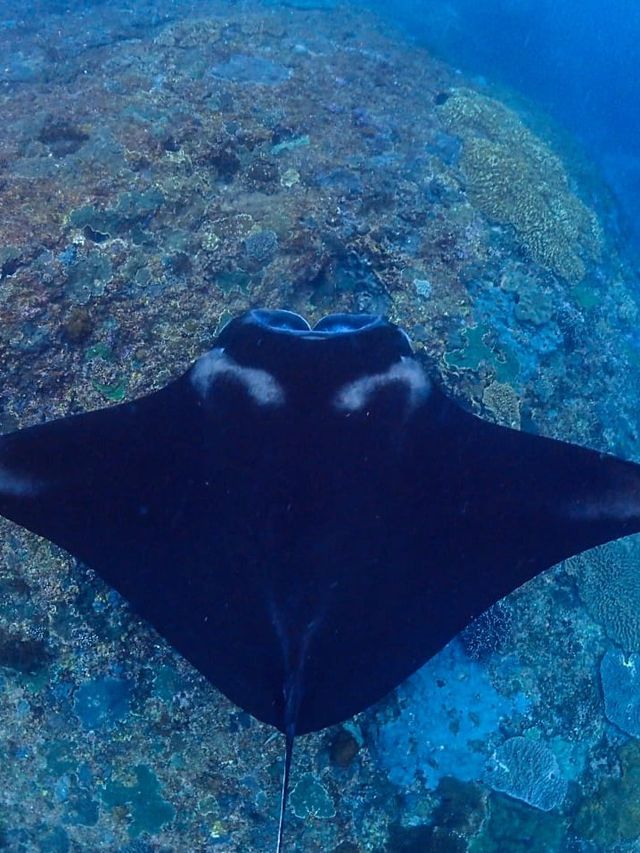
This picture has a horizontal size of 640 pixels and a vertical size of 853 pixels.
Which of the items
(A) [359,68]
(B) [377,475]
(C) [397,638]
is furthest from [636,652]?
(A) [359,68]

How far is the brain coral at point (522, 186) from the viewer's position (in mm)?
6625

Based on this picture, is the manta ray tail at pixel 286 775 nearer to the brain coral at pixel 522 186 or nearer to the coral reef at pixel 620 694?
the coral reef at pixel 620 694

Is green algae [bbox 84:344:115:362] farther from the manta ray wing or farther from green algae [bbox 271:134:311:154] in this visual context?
green algae [bbox 271:134:311:154]

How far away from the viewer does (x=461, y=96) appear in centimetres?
851

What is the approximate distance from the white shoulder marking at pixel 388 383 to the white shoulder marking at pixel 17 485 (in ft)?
4.86

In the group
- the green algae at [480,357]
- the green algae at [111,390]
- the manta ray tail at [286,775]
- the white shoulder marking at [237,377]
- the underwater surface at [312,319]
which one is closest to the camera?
the manta ray tail at [286,775]

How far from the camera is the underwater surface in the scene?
3.84 metres

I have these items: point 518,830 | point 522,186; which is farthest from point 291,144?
point 518,830

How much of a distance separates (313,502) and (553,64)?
92.4 feet

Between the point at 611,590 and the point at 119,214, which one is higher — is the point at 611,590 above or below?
below

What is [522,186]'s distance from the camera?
7.10 meters

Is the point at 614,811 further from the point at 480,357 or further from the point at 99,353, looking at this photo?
the point at 99,353

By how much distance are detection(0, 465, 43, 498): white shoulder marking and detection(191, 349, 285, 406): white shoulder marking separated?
0.89 meters

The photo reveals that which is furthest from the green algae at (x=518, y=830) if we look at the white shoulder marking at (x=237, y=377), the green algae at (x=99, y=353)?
the green algae at (x=99, y=353)
